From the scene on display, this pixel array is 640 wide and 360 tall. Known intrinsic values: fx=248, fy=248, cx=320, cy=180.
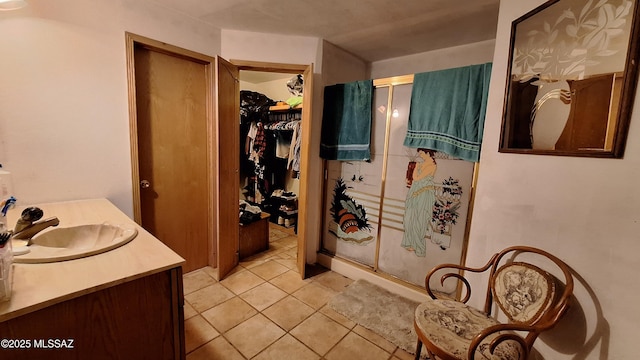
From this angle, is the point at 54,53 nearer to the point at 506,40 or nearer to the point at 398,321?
the point at 506,40

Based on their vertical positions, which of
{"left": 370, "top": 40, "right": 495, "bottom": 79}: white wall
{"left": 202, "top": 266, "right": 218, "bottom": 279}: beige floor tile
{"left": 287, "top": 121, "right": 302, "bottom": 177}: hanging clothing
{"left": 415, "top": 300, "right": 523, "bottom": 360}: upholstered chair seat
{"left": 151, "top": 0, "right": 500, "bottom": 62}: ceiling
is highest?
{"left": 151, "top": 0, "right": 500, "bottom": 62}: ceiling

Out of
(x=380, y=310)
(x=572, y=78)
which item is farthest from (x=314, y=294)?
(x=572, y=78)

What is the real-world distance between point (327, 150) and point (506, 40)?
5.52 ft

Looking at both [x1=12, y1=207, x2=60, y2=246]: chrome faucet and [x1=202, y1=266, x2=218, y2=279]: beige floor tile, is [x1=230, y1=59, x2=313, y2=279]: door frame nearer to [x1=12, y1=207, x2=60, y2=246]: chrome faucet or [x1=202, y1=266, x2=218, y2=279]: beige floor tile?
[x1=202, y1=266, x2=218, y2=279]: beige floor tile

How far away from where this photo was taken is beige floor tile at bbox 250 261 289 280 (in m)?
2.59

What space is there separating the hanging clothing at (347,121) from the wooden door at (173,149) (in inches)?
48.4

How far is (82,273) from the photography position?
2.92 ft

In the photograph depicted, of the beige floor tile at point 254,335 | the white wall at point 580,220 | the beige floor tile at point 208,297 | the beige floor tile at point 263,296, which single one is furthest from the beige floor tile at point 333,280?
the white wall at point 580,220

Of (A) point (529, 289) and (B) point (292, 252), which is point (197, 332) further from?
(A) point (529, 289)

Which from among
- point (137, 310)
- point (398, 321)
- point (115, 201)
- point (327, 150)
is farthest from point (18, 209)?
point (398, 321)

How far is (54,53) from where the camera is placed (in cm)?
161

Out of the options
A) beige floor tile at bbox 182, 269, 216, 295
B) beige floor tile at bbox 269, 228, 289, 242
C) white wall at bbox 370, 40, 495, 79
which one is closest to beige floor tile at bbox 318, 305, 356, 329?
beige floor tile at bbox 182, 269, 216, 295

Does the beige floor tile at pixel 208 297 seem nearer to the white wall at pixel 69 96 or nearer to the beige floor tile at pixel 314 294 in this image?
the beige floor tile at pixel 314 294

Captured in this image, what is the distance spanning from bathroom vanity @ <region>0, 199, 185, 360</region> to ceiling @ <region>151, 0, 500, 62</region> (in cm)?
190
